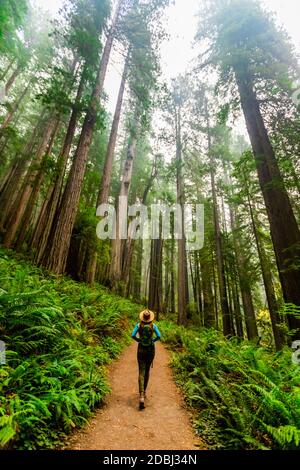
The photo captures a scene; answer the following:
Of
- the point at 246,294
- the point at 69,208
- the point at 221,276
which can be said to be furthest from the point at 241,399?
the point at 246,294

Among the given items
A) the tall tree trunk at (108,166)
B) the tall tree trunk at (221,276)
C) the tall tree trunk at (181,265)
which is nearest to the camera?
the tall tree trunk at (221,276)

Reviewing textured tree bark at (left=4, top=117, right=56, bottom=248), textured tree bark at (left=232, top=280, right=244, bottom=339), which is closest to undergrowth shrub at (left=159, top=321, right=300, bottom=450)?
textured tree bark at (left=232, top=280, right=244, bottom=339)

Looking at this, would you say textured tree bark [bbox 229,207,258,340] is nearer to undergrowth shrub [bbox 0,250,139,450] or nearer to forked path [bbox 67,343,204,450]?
forked path [bbox 67,343,204,450]

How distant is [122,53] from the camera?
11414 mm

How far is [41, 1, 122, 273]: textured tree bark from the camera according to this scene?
25.9 ft

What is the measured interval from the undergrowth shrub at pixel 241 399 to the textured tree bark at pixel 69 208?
4926 mm

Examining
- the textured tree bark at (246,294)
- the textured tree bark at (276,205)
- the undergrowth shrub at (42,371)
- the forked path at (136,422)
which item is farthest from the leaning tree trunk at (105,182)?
the textured tree bark at (276,205)

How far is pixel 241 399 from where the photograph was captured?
150 inches

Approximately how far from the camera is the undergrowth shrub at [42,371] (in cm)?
266

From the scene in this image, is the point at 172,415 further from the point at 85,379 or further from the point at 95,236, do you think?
the point at 95,236

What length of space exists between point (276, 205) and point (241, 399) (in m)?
4.47

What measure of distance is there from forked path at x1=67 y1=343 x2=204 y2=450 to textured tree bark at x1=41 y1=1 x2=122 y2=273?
13.0 ft

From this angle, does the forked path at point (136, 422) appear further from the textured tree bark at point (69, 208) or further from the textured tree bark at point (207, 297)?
the textured tree bark at point (207, 297)
